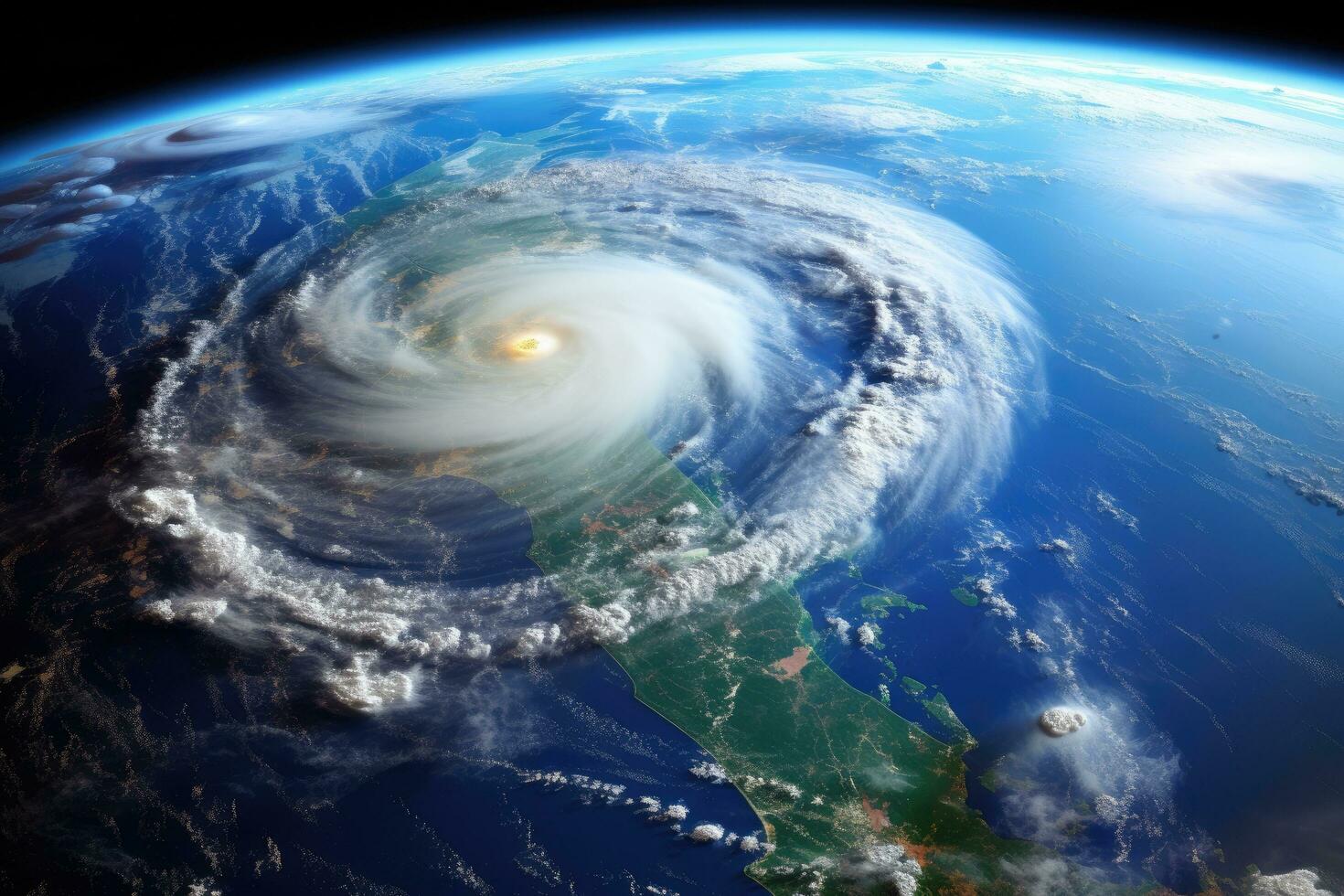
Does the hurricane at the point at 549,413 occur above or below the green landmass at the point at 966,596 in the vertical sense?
above

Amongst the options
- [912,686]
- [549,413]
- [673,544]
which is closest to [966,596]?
[912,686]

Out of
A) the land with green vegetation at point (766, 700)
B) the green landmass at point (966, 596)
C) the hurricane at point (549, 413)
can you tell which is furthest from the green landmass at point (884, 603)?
the hurricane at point (549, 413)

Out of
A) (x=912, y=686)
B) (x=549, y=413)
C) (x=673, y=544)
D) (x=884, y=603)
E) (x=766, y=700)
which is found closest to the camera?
(x=766, y=700)

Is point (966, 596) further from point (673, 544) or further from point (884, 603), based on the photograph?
point (673, 544)

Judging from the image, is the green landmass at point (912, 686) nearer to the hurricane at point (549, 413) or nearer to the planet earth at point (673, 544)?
the planet earth at point (673, 544)

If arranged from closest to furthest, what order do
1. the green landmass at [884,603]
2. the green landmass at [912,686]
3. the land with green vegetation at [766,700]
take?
the land with green vegetation at [766,700]
the green landmass at [912,686]
the green landmass at [884,603]

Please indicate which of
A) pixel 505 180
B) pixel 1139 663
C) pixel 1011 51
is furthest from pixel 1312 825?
pixel 1011 51
